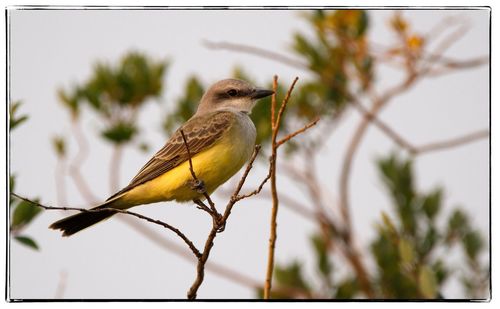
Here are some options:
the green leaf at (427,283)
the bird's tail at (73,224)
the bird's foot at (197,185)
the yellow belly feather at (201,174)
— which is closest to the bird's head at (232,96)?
the yellow belly feather at (201,174)

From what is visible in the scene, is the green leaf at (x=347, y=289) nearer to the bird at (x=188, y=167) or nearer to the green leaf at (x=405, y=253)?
the green leaf at (x=405, y=253)

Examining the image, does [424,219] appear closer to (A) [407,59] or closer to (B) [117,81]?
(A) [407,59]

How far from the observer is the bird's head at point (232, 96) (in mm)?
4117

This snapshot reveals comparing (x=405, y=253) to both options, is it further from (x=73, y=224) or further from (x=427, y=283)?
(x=73, y=224)

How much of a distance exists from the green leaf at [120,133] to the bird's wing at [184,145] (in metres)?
0.43

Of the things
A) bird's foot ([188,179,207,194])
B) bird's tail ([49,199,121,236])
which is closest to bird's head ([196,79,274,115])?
bird's foot ([188,179,207,194])

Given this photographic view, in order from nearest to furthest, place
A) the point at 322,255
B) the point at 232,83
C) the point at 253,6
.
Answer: the point at 253,6 < the point at 232,83 < the point at 322,255

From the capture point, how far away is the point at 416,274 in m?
3.52

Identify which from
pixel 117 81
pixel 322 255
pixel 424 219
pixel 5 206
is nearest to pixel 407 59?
pixel 424 219

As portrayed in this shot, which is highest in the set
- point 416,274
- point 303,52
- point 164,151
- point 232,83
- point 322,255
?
point 303,52

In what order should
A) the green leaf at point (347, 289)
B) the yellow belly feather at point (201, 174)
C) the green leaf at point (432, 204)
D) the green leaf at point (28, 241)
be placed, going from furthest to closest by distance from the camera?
the green leaf at point (432, 204) < the green leaf at point (347, 289) < the yellow belly feather at point (201, 174) < the green leaf at point (28, 241)

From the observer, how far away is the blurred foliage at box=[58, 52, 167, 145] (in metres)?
4.58

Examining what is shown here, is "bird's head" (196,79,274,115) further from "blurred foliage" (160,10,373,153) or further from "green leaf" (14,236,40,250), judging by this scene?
"green leaf" (14,236,40,250)

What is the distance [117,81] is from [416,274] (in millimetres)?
1967
